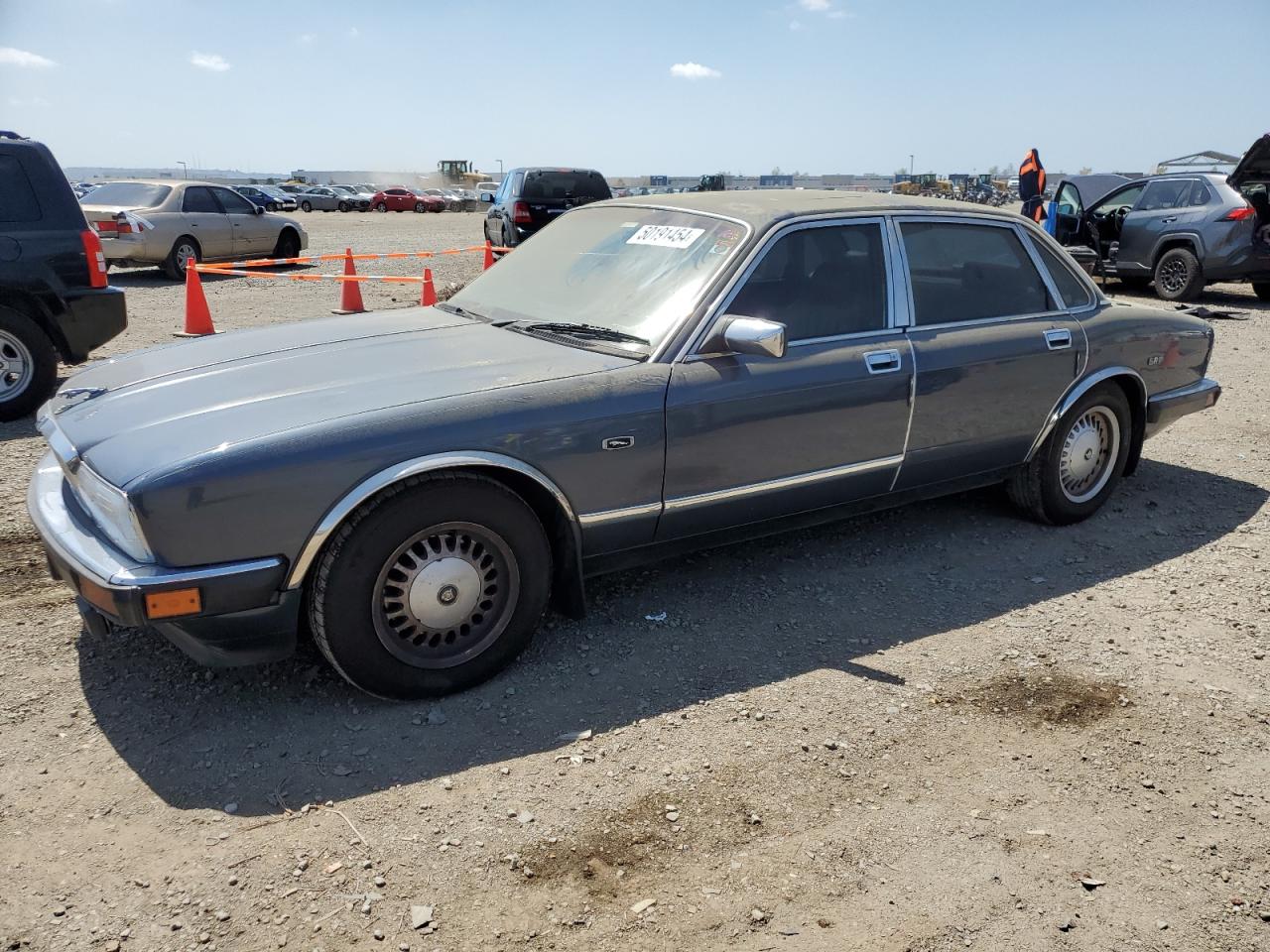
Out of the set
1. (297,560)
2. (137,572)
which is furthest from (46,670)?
(297,560)

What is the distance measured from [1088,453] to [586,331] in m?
2.86

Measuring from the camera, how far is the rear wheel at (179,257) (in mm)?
15227

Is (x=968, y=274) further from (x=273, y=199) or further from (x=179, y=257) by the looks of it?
(x=273, y=199)

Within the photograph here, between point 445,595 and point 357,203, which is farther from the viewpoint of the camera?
point 357,203

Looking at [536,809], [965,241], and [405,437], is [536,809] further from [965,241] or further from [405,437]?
[965,241]

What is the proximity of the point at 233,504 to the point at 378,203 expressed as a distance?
51.6 meters

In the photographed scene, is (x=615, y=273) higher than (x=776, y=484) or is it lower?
higher

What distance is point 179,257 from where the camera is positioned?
50.3 feet

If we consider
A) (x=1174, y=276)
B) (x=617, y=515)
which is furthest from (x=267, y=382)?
(x=1174, y=276)

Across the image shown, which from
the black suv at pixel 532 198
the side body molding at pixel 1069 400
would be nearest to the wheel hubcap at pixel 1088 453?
the side body molding at pixel 1069 400

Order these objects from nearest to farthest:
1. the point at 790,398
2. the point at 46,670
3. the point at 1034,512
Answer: the point at 46,670, the point at 790,398, the point at 1034,512

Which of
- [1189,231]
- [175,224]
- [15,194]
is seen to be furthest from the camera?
[175,224]

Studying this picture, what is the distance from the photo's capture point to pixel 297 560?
3027mm

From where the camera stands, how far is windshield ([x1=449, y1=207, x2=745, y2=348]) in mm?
3902
